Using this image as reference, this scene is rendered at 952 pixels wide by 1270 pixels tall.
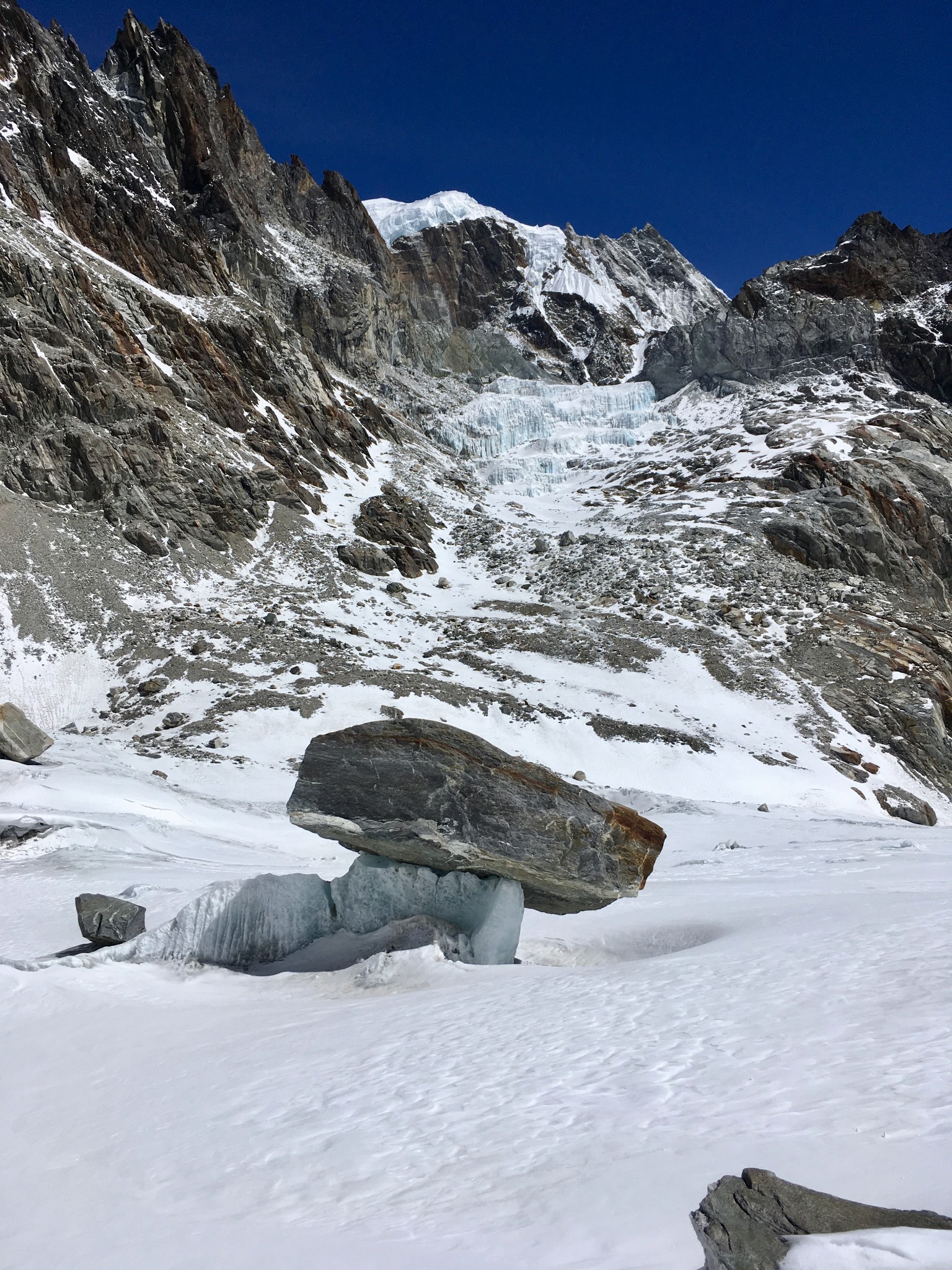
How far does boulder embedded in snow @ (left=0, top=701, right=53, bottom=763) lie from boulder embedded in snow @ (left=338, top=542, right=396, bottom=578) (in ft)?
79.8

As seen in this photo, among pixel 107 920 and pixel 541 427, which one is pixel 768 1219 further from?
pixel 541 427

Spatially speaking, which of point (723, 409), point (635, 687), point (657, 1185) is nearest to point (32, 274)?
point (635, 687)

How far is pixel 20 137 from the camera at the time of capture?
5234 centimetres

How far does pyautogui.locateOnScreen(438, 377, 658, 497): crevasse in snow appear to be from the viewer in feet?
242

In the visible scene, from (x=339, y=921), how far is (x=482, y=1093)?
580 centimetres

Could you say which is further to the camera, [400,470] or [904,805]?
[400,470]

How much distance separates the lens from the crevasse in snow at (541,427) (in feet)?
242

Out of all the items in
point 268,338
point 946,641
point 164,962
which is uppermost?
point 268,338

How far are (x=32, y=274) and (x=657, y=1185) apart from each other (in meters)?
51.4

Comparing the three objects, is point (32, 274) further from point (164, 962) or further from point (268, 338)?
point (164, 962)

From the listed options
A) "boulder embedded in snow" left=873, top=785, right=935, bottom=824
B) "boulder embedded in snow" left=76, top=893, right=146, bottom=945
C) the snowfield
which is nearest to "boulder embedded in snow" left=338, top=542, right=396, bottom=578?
"boulder embedded in snow" left=873, top=785, right=935, bottom=824

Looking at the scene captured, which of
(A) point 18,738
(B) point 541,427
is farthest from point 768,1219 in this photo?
(B) point 541,427

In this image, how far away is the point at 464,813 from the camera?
31.1 ft

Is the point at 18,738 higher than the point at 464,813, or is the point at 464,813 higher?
the point at 464,813
